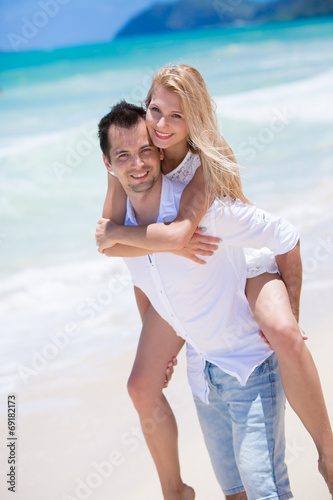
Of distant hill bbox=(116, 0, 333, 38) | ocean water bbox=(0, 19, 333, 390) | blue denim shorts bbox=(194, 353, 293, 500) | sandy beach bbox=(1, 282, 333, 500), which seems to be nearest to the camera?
blue denim shorts bbox=(194, 353, 293, 500)

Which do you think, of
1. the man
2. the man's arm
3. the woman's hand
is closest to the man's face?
the man

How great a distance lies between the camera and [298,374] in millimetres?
2619

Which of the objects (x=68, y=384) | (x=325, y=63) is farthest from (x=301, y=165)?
(x=325, y=63)

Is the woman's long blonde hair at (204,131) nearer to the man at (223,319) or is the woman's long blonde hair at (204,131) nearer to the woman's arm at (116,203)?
the man at (223,319)

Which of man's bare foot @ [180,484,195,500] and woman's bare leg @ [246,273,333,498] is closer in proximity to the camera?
woman's bare leg @ [246,273,333,498]

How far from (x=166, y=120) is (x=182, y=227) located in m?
0.49

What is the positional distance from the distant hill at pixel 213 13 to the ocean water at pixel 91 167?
3433 mm

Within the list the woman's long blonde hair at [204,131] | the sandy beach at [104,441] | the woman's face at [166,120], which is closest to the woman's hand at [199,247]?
the woman's long blonde hair at [204,131]

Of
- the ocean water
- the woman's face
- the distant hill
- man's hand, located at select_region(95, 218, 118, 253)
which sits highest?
the distant hill

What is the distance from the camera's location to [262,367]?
108 inches

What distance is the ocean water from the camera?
5.42 metres

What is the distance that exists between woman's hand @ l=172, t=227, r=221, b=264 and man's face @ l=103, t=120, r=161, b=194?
1.07 ft

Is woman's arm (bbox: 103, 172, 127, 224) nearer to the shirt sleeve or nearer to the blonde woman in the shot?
the blonde woman

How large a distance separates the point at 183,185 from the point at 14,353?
2721 millimetres
